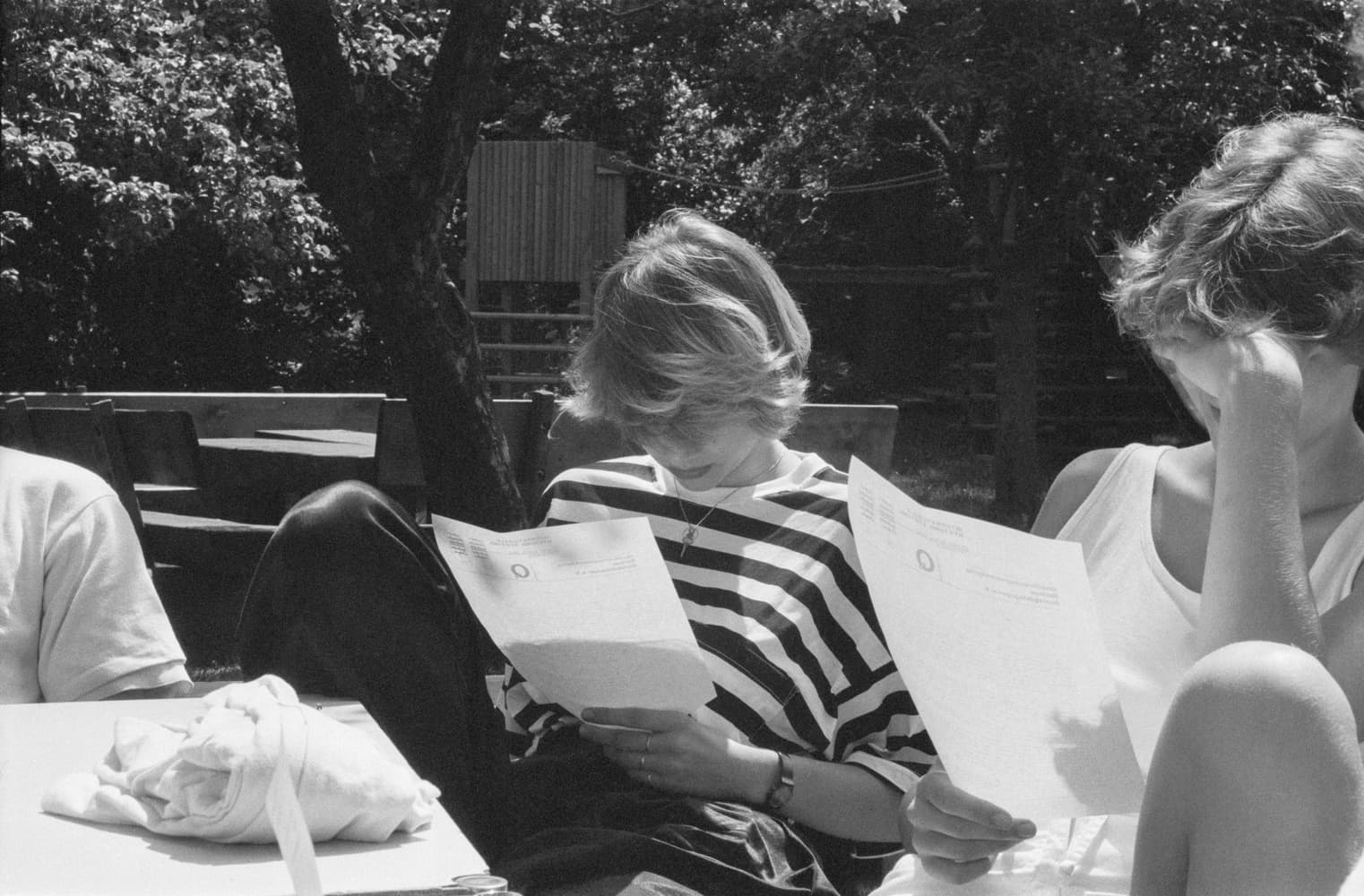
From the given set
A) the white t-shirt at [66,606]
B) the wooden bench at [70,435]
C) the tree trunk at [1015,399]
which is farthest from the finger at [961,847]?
the tree trunk at [1015,399]

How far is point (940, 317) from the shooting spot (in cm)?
1662

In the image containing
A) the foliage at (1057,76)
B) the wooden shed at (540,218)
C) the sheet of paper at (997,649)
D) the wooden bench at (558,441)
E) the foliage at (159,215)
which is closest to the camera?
the sheet of paper at (997,649)

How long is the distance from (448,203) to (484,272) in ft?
27.1

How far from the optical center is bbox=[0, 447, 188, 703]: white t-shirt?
6.42 ft

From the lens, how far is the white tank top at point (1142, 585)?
173 cm

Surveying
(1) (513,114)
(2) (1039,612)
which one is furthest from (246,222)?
(2) (1039,612)

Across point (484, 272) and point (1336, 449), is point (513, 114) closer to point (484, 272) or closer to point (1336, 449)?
point (484, 272)

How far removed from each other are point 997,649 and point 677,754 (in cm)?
57

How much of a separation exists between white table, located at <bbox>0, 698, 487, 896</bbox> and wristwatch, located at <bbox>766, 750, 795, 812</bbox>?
617 millimetres

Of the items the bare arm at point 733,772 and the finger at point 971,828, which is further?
the bare arm at point 733,772

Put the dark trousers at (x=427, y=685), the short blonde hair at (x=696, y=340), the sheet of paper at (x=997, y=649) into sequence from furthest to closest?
1. the short blonde hair at (x=696, y=340)
2. the dark trousers at (x=427, y=685)
3. the sheet of paper at (x=997, y=649)

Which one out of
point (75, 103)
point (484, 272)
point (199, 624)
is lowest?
point (199, 624)

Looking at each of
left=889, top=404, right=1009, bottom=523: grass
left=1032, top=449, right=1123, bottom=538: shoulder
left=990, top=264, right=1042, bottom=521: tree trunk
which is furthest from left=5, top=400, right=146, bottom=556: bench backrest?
left=990, top=264, right=1042, bottom=521: tree trunk

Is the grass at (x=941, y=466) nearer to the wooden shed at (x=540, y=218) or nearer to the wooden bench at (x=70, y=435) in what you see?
the wooden shed at (x=540, y=218)
